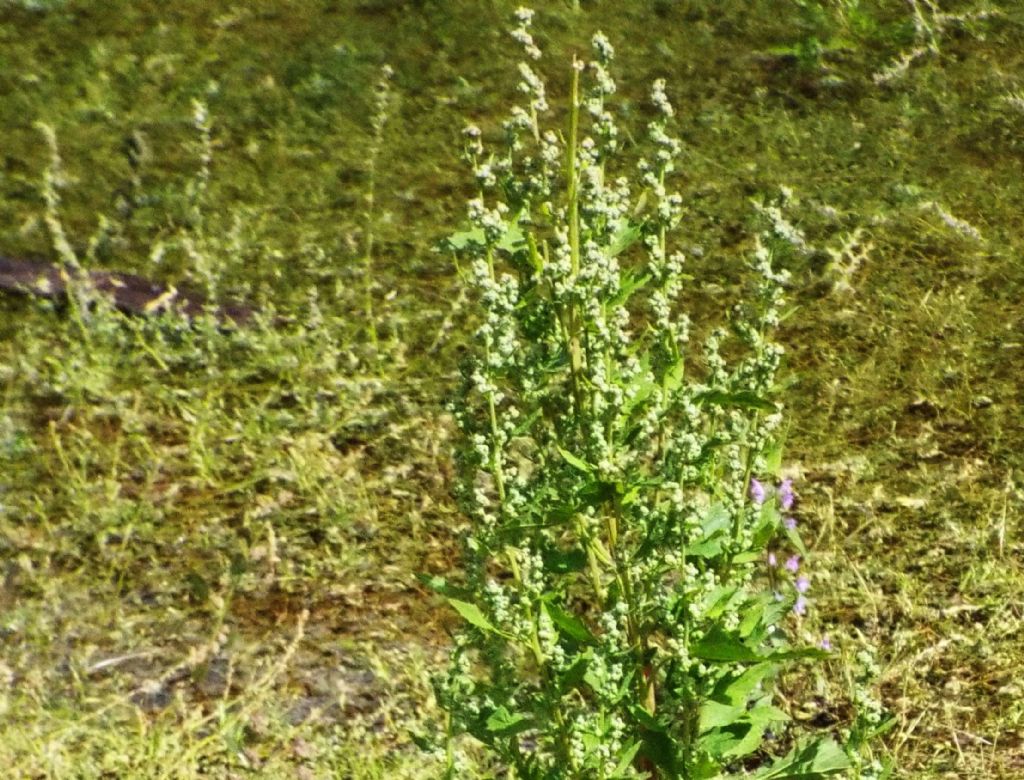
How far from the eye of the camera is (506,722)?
2609 mm

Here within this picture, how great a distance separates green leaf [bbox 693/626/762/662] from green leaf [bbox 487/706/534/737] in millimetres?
330

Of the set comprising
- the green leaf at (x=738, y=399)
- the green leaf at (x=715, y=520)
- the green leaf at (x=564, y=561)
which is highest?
the green leaf at (x=738, y=399)

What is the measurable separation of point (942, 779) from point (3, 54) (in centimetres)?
552

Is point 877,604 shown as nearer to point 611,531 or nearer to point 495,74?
point 611,531

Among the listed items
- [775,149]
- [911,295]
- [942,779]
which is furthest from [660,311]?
[775,149]

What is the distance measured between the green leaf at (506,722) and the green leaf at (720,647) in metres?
0.33

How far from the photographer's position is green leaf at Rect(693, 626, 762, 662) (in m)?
2.42

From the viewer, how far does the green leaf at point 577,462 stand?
7.93ft

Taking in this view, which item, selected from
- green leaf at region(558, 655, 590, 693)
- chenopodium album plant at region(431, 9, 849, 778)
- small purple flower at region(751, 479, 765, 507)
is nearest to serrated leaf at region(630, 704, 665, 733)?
chenopodium album plant at region(431, 9, 849, 778)

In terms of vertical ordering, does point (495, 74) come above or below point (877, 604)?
above

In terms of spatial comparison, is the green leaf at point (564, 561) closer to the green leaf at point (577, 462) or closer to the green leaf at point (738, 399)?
the green leaf at point (577, 462)

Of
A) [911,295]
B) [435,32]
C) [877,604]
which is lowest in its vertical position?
[877,604]

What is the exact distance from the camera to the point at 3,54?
7.14 m

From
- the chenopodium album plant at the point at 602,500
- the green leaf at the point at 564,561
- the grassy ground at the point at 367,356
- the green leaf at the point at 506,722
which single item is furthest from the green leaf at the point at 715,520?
the grassy ground at the point at 367,356
